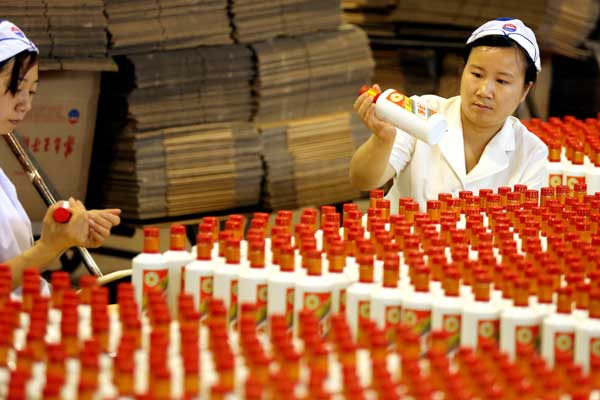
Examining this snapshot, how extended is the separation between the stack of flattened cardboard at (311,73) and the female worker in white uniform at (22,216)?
131 inches

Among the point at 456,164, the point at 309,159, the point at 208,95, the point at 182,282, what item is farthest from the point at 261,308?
the point at 309,159

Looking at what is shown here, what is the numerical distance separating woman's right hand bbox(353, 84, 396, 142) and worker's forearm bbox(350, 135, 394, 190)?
0.06m

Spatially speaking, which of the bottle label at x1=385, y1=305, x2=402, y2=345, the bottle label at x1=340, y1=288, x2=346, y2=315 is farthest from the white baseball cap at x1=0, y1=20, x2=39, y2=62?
the bottle label at x1=385, y1=305, x2=402, y2=345

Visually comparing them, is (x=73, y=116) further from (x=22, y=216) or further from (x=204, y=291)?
(x=204, y=291)

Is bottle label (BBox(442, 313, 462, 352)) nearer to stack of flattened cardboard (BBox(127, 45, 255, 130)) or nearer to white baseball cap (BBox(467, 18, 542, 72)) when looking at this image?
white baseball cap (BBox(467, 18, 542, 72))

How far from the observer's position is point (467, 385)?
91.1 inches

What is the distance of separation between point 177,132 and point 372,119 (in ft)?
9.14

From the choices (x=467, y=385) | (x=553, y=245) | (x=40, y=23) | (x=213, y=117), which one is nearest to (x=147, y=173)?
(x=213, y=117)

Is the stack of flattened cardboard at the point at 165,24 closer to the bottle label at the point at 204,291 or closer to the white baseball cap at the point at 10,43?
the white baseball cap at the point at 10,43

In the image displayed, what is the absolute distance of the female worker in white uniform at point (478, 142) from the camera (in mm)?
4434

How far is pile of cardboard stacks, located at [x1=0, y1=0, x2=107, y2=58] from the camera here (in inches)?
232

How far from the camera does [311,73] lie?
287 inches

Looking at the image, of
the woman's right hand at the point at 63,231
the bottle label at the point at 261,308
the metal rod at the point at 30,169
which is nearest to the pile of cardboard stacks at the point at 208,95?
the metal rod at the point at 30,169

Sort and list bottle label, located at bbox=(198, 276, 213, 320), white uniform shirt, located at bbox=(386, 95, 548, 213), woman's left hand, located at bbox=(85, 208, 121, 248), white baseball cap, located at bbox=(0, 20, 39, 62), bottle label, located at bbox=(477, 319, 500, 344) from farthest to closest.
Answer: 1. white uniform shirt, located at bbox=(386, 95, 548, 213)
2. woman's left hand, located at bbox=(85, 208, 121, 248)
3. white baseball cap, located at bbox=(0, 20, 39, 62)
4. bottle label, located at bbox=(198, 276, 213, 320)
5. bottle label, located at bbox=(477, 319, 500, 344)
